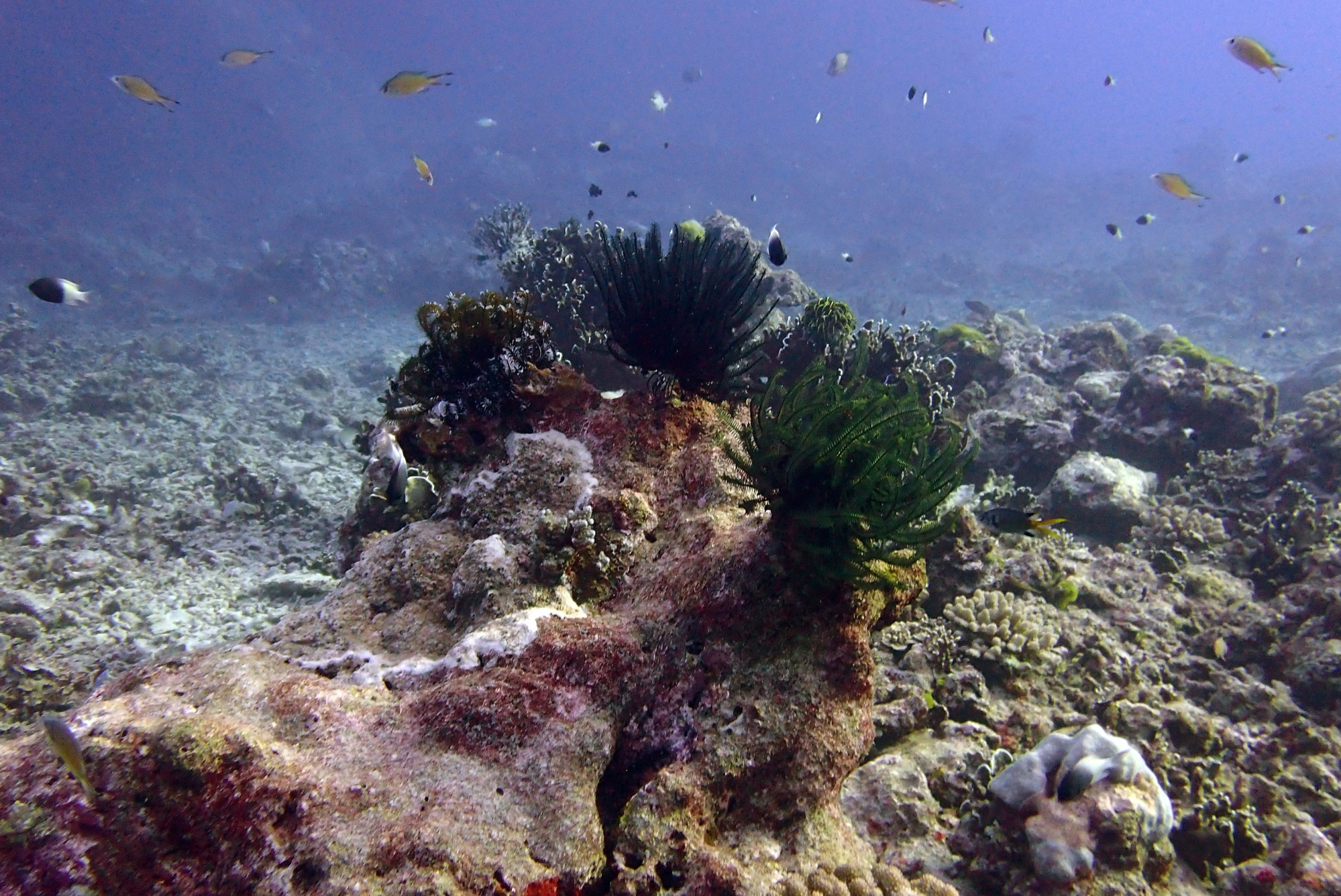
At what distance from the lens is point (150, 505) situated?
7875 millimetres

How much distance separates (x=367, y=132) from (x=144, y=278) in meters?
44.0

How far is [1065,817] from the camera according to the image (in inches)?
120

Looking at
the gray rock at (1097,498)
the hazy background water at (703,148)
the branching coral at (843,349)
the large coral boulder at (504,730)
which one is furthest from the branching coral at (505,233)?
the hazy background water at (703,148)

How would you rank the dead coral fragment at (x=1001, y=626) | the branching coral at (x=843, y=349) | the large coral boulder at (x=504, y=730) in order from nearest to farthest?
the large coral boulder at (x=504, y=730), the dead coral fragment at (x=1001, y=626), the branching coral at (x=843, y=349)

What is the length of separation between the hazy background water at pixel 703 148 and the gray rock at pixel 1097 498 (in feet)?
68.8

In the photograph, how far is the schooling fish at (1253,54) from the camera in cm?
903

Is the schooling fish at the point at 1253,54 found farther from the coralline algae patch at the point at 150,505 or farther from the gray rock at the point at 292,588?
the coralline algae patch at the point at 150,505

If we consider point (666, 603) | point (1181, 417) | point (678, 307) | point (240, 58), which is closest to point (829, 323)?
point (678, 307)

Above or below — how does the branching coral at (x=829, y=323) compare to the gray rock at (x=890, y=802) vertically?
above

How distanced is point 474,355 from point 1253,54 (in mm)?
12751

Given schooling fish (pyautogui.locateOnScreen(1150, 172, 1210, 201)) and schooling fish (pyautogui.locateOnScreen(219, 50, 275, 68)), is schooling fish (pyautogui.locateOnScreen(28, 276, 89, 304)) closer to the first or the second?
schooling fish (pyautogui.locateOnScreen(219, 50, 275, 68))

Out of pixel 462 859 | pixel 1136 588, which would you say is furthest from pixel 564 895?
pixel 1136 588

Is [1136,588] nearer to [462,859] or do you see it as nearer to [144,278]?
[462,859]

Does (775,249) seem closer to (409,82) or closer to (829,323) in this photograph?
(829,323)
